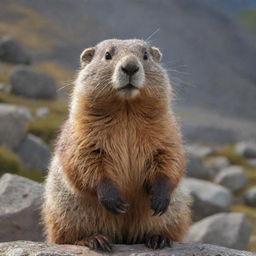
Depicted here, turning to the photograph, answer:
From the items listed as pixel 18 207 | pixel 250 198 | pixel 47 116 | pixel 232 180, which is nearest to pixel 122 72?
pixel 18 207

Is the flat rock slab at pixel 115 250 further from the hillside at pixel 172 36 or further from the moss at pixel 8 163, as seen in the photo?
the hillside at pixel 172 36

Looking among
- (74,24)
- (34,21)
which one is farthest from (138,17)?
(34,21)

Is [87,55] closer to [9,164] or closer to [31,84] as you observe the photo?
[9,164]

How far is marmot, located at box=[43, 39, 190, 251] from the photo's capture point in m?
7.43

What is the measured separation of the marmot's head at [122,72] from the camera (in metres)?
7.48

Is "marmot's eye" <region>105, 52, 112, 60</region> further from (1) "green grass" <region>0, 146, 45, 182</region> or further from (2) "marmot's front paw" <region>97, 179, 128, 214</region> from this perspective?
(1) "green grass" <region>0, 146, 45, 182</region>

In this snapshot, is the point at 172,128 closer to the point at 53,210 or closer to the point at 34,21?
the point at 53,210

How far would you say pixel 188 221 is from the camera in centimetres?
820

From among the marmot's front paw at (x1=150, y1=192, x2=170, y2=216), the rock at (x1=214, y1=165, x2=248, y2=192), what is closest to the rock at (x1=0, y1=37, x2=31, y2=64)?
the rock at (x1=214, y1=165, x2=248, y2=192)

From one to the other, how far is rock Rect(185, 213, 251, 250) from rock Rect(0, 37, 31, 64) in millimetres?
29312

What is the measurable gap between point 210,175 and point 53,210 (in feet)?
70.5

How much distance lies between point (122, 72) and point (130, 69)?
114 millimetres

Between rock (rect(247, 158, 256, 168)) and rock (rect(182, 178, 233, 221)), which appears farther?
rock (rect(247, 158, 256, 168))

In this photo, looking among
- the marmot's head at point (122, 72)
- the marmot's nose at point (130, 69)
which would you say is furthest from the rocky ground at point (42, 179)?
the marmot's nose at point (130, 69)
